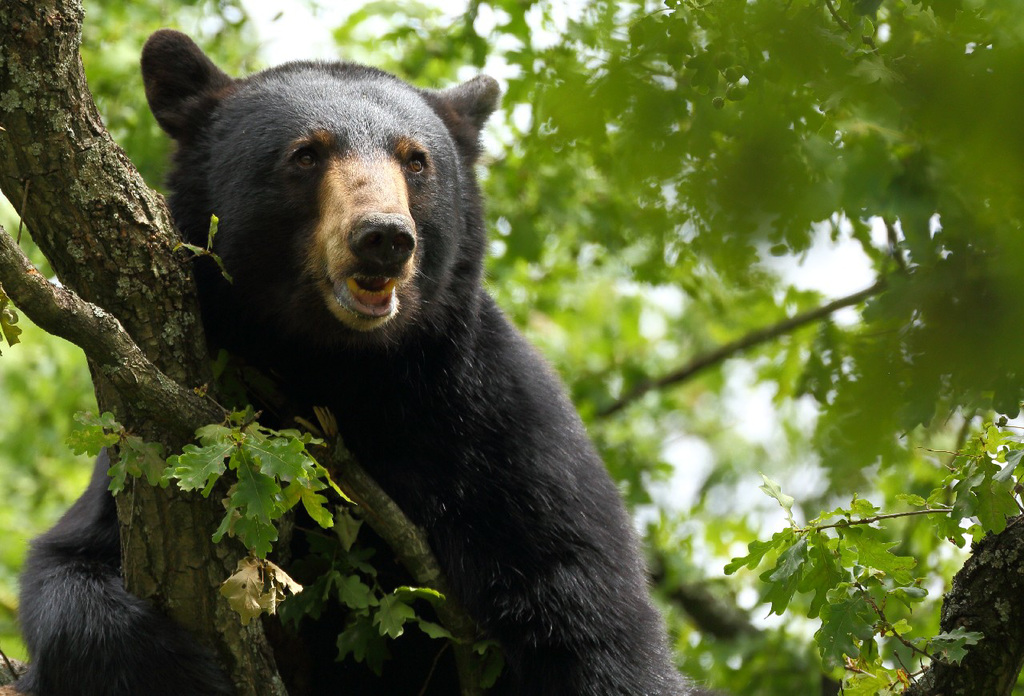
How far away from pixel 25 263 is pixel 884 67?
8.79 ft

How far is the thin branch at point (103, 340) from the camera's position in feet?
11.8

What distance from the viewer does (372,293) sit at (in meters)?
4.92

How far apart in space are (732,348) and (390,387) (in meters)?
5.40

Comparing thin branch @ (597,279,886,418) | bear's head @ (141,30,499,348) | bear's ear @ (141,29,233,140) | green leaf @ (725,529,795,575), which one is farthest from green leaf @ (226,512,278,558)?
thin branch @ (597,279,886,418)

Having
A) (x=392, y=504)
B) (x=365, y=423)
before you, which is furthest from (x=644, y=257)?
(x=392, y=504)

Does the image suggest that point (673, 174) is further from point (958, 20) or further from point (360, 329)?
point (360, 329)

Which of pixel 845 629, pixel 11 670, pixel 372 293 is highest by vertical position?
pixel 372 293

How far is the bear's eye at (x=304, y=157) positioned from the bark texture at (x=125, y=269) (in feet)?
3.60

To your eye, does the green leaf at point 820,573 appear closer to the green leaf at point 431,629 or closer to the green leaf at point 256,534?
the green leaf at point 431,629

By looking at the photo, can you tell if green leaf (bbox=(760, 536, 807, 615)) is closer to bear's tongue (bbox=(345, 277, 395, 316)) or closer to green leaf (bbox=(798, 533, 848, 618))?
green leaf (bbox=(798, 533, 848, 618))

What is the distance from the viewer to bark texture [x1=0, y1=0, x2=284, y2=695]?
4.04m

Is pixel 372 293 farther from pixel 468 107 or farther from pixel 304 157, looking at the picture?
pixel 468 107

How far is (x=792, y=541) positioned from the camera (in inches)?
171

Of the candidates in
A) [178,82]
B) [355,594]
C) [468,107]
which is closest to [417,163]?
[468,107]
